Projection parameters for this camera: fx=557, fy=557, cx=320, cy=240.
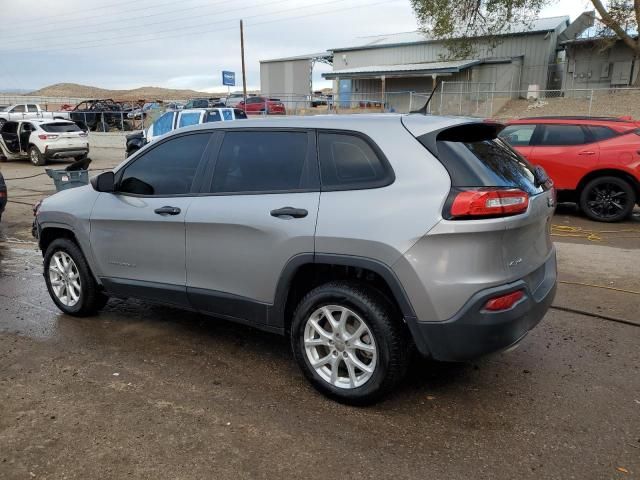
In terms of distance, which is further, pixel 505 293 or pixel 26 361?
pixel 26 361

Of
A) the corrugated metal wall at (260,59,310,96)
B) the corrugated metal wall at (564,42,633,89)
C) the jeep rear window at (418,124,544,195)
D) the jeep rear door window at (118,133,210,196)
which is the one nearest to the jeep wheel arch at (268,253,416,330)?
the jeep rear window at (418,124,544,195)

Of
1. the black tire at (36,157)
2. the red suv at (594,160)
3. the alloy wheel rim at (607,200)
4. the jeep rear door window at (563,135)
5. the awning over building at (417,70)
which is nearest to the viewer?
the red suv at (594,160)

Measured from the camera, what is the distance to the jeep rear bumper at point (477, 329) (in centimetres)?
296

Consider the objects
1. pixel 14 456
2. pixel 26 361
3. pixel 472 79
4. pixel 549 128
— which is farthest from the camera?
pixel 472 79

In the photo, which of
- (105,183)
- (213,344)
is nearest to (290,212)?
(213,344)

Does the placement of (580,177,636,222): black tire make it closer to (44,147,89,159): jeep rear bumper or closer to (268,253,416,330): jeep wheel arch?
(268,253,416,330): jeep wheel arch

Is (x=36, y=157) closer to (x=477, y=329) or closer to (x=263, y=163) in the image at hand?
(x=263, y=163)

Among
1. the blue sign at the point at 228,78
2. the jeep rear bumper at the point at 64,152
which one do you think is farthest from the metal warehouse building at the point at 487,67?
the jeep rear bumper at the point at 64,152

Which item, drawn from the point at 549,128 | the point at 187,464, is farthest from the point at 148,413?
the point at 549,128

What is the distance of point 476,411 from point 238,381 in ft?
5.07

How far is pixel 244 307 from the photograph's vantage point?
3.78 meters

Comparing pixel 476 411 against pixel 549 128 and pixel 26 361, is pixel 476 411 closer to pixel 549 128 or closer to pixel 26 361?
pixel 26 361

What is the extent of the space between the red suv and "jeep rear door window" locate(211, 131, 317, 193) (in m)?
6.31

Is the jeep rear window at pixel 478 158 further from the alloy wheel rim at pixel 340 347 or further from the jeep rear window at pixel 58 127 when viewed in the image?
the jeep rear window at pixel 58 127
